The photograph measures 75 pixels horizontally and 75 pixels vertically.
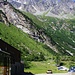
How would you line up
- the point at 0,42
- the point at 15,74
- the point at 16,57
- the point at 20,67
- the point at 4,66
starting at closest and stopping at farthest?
the point at 4,66 → the point at 0,42 → the point at 15,74 → the point at 16,57 → the point at 20,67

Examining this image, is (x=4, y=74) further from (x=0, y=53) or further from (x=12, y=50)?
(x=12, y=50)

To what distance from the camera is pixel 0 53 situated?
1756 centimetres

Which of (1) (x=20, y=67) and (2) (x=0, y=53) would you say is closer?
(2) (x=0, y=53)

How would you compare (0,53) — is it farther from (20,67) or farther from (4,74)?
(20,67)

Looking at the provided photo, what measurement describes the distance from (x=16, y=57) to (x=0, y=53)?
2763 inches

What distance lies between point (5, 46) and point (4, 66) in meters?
Result: 58.1

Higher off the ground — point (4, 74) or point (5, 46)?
point (5, 46)

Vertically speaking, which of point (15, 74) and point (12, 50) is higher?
point (12, 50)

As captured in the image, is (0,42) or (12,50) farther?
(12,50)

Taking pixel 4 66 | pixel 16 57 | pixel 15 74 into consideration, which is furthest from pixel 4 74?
pixel 16 57

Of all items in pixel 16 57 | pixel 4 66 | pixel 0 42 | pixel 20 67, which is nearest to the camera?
pixel 4 66

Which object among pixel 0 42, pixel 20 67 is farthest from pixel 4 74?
pixel 20 67

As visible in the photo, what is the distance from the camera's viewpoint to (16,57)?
3440 inches

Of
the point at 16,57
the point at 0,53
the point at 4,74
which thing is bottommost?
the point at 4,74
